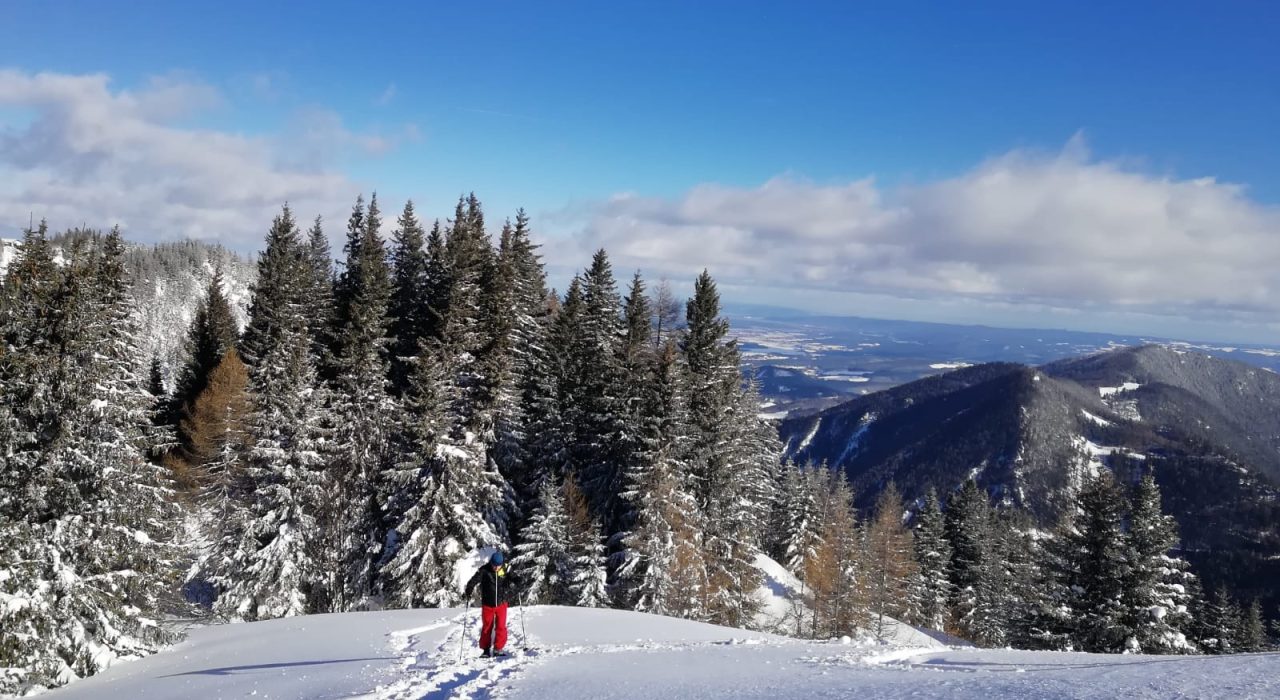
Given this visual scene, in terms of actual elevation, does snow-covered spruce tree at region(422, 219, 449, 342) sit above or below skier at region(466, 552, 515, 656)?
above

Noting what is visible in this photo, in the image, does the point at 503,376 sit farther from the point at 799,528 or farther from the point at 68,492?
the point at 799,528

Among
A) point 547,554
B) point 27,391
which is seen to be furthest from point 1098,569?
point 27,391

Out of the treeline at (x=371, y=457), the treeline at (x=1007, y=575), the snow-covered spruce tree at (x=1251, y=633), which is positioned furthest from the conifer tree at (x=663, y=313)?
the snow-covered spruce tree at (x=1251, y=633)

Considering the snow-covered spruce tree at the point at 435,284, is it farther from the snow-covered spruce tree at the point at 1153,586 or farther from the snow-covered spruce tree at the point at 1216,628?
the snow-covered spruce tree at the point at 1216,628

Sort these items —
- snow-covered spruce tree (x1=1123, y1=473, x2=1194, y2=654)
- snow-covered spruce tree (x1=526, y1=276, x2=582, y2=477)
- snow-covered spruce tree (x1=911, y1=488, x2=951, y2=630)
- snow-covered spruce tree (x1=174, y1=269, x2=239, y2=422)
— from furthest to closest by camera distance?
1. snow-covered spruce tree (x1=174, y1=269, x2=239, y2=422)
2. snow-covered spruce tree (x1=911, y1=488, x2=951, y2=630)
3. snow-covered spruce tree (x1=526, y1=276, x2=582, y2=477)
4. snow-covered spruce tree (x1=1123, y1=473, x2=1194, y2=654)

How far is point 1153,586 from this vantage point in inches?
1005

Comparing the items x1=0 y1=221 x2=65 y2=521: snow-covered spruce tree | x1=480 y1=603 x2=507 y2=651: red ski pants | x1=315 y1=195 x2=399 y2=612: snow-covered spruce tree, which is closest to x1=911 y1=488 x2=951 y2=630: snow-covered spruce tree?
x1=315 y1=195 x2=399 y2=612: snow-covered spruce tree

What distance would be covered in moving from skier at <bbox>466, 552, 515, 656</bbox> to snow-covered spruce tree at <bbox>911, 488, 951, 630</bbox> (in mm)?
39876

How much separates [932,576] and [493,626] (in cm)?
4505

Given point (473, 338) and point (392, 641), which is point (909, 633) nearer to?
point (473, 338)

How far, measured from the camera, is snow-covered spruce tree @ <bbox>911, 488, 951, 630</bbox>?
47.1 metres

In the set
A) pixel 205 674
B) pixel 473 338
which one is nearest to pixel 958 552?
pixel 473 338

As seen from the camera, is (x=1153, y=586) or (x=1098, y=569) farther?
(x=1098, y=569)

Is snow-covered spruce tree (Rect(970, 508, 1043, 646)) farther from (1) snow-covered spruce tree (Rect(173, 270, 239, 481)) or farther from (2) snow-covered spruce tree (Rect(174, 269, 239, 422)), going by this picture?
(2) snow-covered spruce tree (Rect(174, 269, 239, 422))
